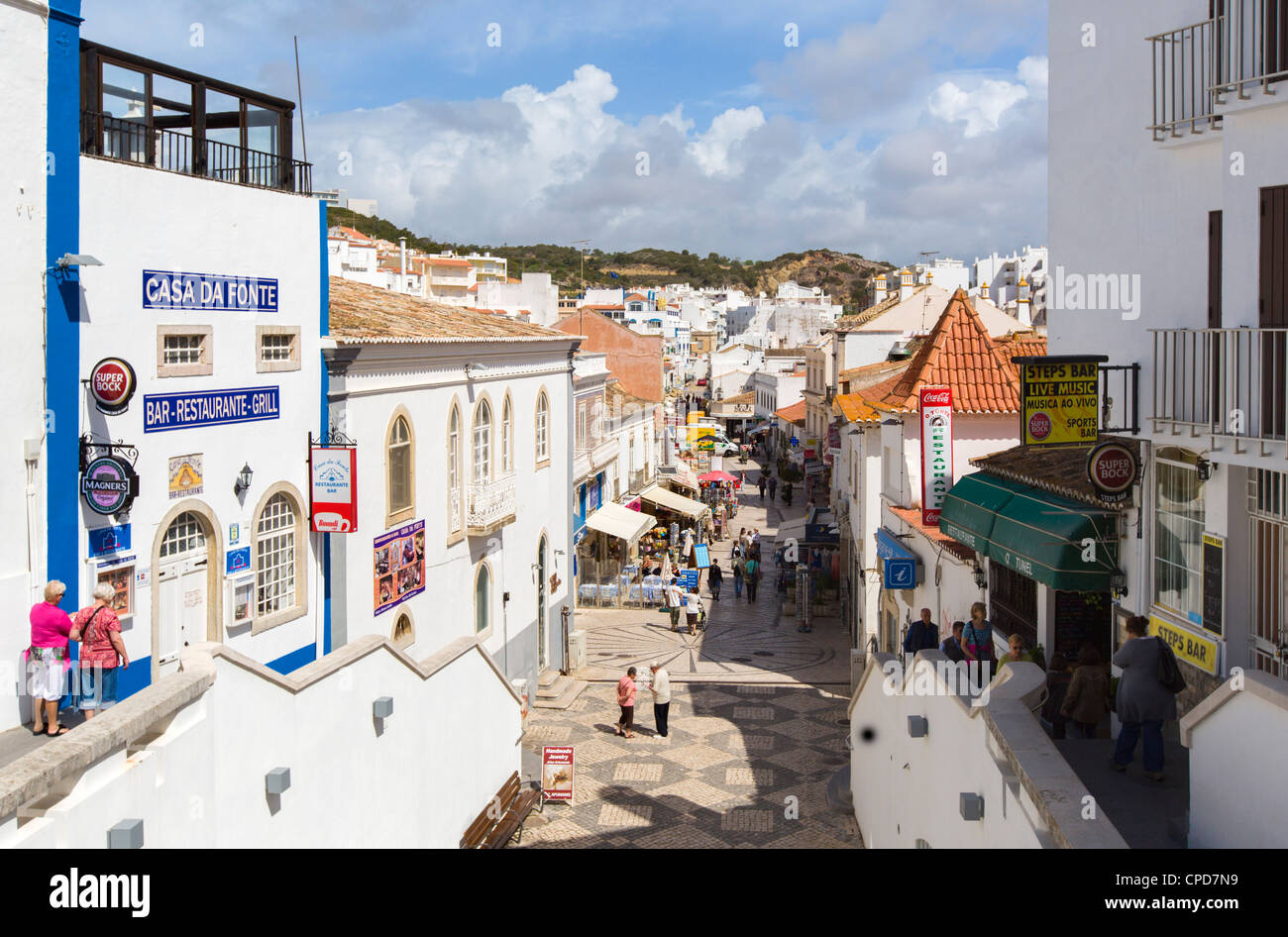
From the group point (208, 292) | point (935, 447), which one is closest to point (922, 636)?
point (935, 447)

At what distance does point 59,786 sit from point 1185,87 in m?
11.5

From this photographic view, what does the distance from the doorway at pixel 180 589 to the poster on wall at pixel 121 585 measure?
1.50 ft

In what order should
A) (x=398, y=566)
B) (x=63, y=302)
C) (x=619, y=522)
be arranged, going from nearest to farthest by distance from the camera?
1. (x=63, y=302)
2. (x=398, y=566)
3. (x=619, y=522)

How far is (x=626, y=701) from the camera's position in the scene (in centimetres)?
2188

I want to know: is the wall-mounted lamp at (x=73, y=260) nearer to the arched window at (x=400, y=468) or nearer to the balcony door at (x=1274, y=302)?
the arched window at (x=400, y=468)

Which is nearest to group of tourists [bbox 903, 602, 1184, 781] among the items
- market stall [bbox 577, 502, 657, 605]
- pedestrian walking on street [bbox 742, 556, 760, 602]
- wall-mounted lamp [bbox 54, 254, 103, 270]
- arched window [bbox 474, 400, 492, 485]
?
wall-mounted lamp [bbox 54, 254, 103, 270]

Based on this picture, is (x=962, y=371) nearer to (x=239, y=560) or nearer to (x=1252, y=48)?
(x=1252, y=48)

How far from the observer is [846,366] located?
41031 millimetres

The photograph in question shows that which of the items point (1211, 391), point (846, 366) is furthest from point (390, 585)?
point (846, 366)

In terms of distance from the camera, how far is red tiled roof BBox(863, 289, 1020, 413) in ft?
77.2

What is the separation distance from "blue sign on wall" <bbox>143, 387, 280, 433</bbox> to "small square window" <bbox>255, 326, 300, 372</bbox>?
36 centimetres

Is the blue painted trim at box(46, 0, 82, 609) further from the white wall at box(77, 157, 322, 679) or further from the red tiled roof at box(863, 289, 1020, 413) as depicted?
the red tiled roof at box(863, 289, 1020, 413)

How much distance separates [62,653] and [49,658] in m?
0.27

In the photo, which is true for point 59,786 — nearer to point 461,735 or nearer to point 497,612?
point 461,735
